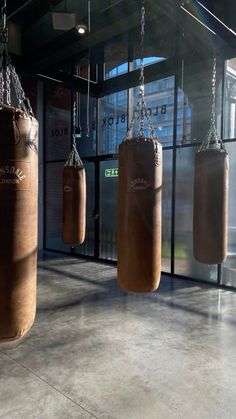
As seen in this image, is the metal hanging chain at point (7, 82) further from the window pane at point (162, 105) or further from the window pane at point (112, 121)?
the window pane at point (112, 121)

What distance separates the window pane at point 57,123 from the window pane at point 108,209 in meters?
1.50

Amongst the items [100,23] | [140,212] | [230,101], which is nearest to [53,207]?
[100,23]

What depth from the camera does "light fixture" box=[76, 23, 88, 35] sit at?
174 inches

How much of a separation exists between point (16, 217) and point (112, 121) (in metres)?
5.81

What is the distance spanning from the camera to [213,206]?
2.96 m

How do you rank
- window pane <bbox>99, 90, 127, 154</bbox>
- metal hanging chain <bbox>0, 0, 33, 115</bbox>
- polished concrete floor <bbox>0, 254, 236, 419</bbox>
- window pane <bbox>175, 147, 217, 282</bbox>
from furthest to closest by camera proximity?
window pane <bbox>99, 90, 127, 154</bbox>, window pane <bbox>175, 147, 217, 282</bbox>, polished concrete floor <bbox>0, 254, 236, 419</bbox>, metal hanging chain <bbox>0, 0, 33, 115</bbox>

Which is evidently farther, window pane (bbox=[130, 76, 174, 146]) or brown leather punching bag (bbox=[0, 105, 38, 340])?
window pane (bbox=[130, 76, 174, 146])

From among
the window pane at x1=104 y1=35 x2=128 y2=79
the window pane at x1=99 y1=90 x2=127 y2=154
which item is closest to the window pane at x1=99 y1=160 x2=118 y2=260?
the window pane at x1=99 y1=90 x2=127 y2=154

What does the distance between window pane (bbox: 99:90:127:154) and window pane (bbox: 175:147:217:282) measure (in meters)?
1.62

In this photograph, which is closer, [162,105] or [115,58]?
[162,105]

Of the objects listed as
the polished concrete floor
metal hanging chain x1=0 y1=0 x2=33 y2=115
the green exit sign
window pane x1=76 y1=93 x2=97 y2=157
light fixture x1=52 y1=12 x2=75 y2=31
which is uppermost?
light fixture x1=52 y1=12 x2=75 y2=31

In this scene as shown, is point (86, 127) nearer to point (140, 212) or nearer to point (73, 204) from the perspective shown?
point (73, 204)

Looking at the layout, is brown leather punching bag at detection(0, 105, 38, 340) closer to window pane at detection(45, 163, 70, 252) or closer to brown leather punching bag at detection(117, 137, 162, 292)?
brown leather punching bag at detection(117, 137, 162, 292)

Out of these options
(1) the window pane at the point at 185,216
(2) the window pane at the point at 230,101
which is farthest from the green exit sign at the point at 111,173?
(2) the window pane at the point at 230,101
